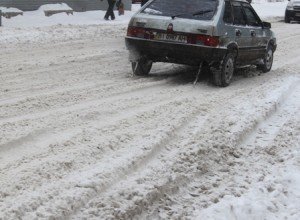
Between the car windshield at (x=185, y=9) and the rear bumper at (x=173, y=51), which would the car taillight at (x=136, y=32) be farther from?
the car windshield at (x=185, y=9)

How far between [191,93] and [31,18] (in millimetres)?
11975

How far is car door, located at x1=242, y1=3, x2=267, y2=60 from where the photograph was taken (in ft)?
32.0

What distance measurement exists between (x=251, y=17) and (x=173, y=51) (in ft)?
7.61

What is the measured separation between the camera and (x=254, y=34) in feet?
32.2

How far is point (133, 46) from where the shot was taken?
8.91 m

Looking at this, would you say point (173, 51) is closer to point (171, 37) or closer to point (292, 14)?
point (171, 37)

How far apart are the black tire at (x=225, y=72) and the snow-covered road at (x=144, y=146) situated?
0.21 meters

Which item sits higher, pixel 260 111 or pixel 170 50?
pixel 170 50

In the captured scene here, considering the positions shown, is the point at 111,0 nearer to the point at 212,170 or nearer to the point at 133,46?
the point at 133,46

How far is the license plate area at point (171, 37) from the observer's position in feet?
27.7

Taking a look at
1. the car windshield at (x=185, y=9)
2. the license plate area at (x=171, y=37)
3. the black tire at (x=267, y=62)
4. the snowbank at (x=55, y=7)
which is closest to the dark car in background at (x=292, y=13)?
the snowbank at (x=55, y=7)

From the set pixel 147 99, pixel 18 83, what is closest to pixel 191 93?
pixel 147 99

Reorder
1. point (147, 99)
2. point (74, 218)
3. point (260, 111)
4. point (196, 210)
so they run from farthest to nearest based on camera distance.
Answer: point (147, 99), point (260, 111), point (196, 210), point (74, 218)

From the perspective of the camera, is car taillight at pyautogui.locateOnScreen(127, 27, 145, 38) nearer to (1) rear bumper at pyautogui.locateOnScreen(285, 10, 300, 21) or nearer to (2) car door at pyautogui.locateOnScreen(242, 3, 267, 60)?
(2) car door at pyautogui.locateOnScreen(242, 3, 267, 60)
